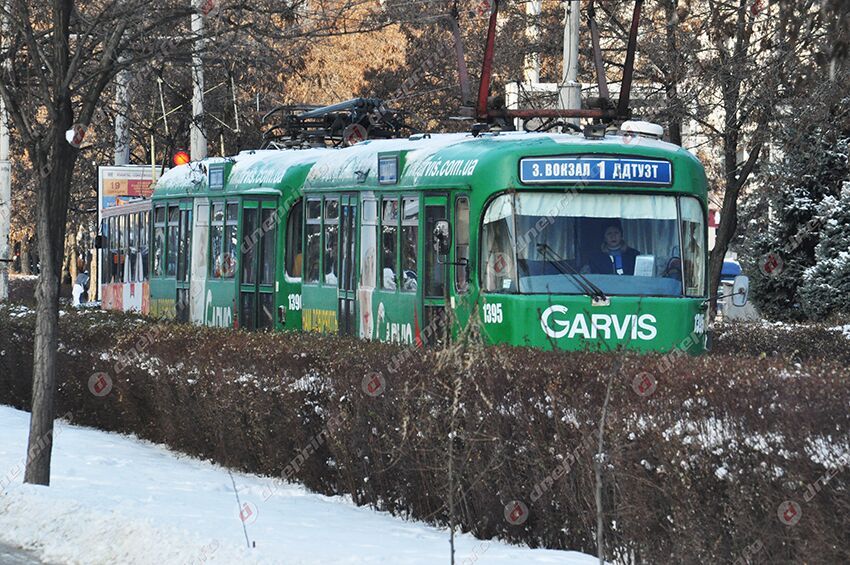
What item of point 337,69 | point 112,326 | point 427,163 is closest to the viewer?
point 427,163

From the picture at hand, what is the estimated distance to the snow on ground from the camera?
9898 millimetres

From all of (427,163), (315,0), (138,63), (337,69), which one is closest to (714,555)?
(138,63)

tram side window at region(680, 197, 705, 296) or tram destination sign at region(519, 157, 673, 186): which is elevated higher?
tram destination sign at region(519, 157, 673, 186)

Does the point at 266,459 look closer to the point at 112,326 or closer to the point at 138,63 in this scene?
the point at 138,63

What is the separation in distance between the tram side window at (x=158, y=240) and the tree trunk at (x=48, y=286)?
592 inches

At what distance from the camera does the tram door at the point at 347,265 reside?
1966 cm

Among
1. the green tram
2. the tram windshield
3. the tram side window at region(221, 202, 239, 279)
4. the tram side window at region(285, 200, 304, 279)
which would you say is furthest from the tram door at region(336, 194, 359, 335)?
the tram side window at region(221, 202, 239, 279)

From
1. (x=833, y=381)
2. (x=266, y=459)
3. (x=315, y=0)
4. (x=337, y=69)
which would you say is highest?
(x=337, y=69)

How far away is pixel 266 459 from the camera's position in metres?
14.4

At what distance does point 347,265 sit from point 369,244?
867mm

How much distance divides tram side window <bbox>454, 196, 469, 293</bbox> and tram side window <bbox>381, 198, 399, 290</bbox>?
6.01 ft

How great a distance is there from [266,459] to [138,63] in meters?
3.72

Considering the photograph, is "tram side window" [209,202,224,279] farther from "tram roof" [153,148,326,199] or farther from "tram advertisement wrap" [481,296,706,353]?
"tram advertisement wrap" [481,296,706,353]

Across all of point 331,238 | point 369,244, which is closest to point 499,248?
point 369,244
